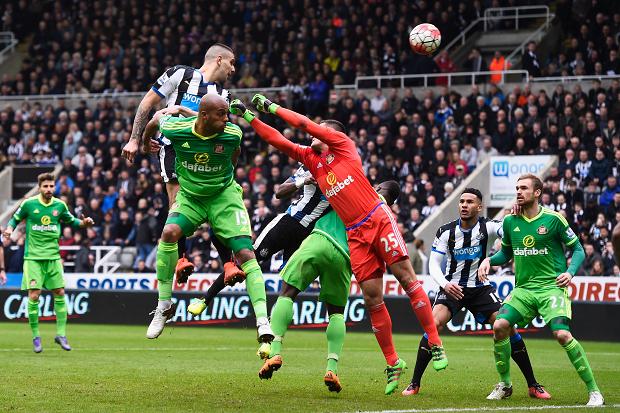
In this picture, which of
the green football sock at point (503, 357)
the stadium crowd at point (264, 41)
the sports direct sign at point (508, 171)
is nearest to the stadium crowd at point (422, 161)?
the sports direct sign at point (508, 171)

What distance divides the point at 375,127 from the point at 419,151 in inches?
71.3

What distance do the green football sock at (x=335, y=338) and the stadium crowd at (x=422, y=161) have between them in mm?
11952

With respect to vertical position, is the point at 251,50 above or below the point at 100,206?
above

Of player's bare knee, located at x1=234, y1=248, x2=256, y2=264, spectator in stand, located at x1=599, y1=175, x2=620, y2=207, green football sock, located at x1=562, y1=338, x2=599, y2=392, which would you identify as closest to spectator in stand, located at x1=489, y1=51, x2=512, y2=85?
spectator in stand, located at x1=599, y1=175, x2=620, y2=207

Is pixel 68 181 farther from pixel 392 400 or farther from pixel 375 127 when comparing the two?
pixel 392 400

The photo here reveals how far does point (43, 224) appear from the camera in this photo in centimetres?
1766

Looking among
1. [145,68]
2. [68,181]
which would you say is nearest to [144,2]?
[145,68]

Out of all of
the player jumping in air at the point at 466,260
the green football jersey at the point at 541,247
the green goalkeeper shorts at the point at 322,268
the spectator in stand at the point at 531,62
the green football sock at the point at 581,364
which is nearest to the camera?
the green football sock at the point at 581,364

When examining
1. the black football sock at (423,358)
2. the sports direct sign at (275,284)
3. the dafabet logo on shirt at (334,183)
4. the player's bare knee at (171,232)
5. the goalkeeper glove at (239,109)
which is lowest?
the sports direct sign at (275,284)

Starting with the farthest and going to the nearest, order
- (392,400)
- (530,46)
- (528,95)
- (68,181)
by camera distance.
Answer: (68,181) → (530,46) → (528,95) → (392,400)

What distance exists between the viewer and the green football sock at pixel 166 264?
11.2 m

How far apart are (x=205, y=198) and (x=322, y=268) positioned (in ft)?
4.88

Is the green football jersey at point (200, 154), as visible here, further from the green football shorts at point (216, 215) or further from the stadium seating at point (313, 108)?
the stadium seating at point (313, 108)

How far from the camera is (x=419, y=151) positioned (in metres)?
27.5
